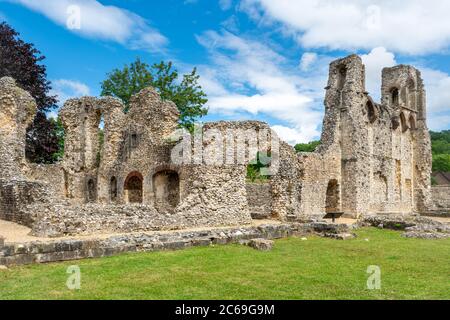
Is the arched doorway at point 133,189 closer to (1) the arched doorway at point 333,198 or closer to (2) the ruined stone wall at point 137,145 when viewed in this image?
(2) the ruined stone wall at point 137,145

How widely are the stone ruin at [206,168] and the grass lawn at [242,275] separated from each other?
3816 millimetres

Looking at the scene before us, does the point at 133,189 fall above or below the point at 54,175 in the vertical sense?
below

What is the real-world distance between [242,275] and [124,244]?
12.7ft

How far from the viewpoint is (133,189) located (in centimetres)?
2530

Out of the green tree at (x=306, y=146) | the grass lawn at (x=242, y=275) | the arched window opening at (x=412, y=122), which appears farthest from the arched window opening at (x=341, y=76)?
the green tree at (x=306, y=146)

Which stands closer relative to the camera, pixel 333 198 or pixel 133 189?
pixel 133 189

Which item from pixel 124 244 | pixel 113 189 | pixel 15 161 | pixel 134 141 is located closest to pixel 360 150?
pixel 134 141

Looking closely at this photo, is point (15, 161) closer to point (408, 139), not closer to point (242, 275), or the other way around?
point (242, 275)

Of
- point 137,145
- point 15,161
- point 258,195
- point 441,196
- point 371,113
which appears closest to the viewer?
point 15,161

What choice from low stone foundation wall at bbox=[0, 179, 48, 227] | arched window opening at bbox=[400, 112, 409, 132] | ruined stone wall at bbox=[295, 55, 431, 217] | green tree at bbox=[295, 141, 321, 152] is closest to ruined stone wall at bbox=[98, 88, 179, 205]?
ruined stone wall at bbox=[295, 55, 431, 217]

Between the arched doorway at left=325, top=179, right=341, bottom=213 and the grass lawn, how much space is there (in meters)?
14.5

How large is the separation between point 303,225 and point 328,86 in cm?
1384

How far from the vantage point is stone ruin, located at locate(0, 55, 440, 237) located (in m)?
14.9
